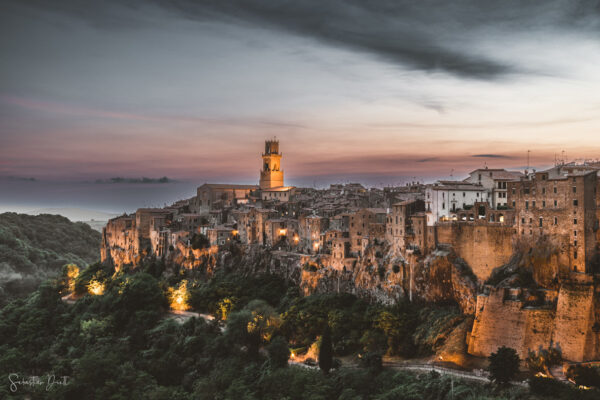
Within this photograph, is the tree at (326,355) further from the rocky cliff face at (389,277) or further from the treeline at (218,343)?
the rocky cliff face at (389,277)

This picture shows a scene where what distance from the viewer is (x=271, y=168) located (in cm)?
7912

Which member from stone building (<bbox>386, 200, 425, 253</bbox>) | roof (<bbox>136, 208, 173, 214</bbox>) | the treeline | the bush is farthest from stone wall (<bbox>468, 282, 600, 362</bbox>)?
roof (<bbox>136, 208, 173, 214</bbox>)

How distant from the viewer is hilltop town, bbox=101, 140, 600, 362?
2708 cm

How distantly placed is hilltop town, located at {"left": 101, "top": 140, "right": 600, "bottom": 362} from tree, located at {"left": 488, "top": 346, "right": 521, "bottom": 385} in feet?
7.06

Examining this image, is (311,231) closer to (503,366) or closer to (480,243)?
(480,243)

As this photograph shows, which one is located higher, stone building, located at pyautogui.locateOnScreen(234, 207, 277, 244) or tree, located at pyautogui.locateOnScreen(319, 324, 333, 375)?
stone building, located at pyautogui.locateOnScreen(234, 207, 277, 244)

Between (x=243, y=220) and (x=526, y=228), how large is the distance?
3083 centimetres

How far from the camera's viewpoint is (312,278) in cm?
4078

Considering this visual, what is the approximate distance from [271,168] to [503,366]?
192 feet

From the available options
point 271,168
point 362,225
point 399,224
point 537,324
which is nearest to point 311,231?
point 362,225

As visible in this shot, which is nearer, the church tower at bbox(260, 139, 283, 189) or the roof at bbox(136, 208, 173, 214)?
the roof at bbox(136, 208, 173, 214)

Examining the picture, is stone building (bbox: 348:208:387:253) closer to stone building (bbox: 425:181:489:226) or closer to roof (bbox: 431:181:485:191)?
stone building (bbox: 425:181:489:226)

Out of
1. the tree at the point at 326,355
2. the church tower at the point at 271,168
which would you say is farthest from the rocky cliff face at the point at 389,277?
the church tower at the point at 271,168

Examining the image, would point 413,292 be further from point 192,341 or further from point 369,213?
point 192,341
